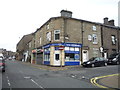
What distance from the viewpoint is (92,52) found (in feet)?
82.7

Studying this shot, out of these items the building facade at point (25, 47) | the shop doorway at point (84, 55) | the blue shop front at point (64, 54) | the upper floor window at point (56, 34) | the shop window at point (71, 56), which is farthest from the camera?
the building facade at point (25, 47)

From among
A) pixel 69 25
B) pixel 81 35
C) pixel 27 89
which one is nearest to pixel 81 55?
pixel 81 35

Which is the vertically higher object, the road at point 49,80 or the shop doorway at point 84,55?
the shop doorway at point 84,55

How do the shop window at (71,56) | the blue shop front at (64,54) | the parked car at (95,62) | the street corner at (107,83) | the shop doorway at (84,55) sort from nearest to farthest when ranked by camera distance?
the street corner at (107,83) < the parked car at (95,62) < the blue shop front at (64,54) < the shop window at (71,56) < the shop doorway at (84,55)

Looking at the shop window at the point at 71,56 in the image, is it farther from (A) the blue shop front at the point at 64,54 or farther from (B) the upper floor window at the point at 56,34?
(B) the upper floor window at the point at 56,34

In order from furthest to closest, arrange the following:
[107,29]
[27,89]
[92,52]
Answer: [107,29], [92,52], [27,89]

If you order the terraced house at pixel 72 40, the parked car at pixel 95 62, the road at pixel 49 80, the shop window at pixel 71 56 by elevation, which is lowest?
the road at pixel 49 80

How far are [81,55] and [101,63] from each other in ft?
14.5

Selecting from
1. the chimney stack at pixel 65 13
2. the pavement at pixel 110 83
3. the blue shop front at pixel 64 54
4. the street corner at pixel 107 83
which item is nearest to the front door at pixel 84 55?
the blue shop front at pixel 64 54

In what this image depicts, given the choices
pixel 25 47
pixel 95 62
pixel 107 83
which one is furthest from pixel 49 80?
pixel 25 47

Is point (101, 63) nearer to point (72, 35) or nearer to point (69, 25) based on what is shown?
point (72, 35)

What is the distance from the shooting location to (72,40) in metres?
23.4

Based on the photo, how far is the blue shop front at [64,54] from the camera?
22.1 meters

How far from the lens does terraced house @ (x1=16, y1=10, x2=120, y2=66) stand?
73.4ft
